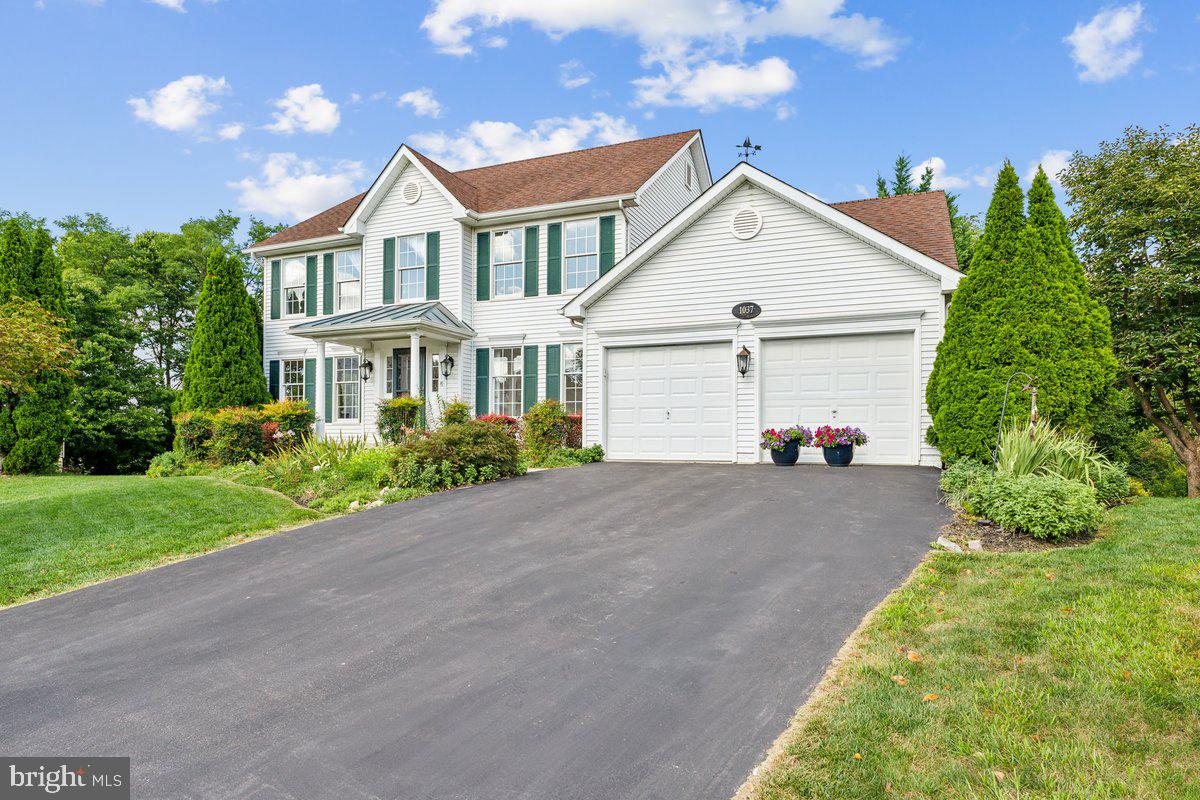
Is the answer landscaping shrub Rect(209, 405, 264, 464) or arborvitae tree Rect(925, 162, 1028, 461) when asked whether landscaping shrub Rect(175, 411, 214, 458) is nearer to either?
landscaping shrub Rect(209, 405, 264, 464)

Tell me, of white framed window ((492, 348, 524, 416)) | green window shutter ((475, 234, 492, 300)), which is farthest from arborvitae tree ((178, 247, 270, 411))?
white framed window ((492, 348, 524, 416))

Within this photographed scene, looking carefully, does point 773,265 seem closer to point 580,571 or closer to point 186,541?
point 580,571

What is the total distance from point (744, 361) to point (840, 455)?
2422mm

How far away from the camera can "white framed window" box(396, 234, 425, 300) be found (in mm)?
17469

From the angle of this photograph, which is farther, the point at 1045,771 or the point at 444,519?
the point at 444,519

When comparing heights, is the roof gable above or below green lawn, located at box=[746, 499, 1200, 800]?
above

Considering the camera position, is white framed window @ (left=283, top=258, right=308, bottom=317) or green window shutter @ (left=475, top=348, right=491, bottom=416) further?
white framed window @ (left=283, top=258, right=308, bottom=317)

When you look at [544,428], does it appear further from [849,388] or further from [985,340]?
[985,340]

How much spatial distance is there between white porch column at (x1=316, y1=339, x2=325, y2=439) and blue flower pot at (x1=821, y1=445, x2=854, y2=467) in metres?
12.8

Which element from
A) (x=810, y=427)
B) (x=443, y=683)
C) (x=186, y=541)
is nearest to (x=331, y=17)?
(x=186, y=541)

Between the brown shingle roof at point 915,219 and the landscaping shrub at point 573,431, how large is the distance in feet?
23.0

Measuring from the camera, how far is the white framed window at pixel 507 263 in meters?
16.7

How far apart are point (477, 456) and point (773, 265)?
653cm

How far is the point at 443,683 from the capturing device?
12.5ft
